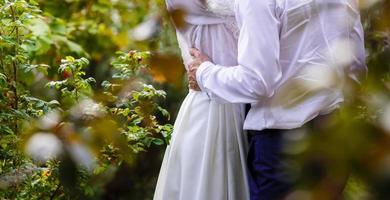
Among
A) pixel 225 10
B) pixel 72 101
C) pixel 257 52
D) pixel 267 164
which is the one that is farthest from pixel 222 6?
pixel 72 101

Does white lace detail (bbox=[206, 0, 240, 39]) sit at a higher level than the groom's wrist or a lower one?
higher

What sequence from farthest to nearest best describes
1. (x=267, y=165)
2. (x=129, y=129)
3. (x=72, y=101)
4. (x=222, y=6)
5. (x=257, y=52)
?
1. (x=129, y=129)
2. (x=222, y=6)
3. (x=267, y=165)
4. (x=257, y=52)
5. (x=72, y=101)

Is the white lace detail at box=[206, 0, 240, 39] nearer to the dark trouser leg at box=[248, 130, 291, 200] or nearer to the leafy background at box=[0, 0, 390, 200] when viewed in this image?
the leafy background at box=[0, 0, 390, 200]

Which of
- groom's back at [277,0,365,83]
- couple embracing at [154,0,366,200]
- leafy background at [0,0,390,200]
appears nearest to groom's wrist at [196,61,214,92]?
couple embracing at [154,0,366,200]

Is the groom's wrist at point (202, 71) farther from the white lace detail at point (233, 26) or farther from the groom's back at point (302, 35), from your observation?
the groom's back at point (302, 35)

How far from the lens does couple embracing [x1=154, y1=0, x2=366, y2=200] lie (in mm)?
1898

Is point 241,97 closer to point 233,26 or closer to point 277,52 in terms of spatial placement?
point 277,52

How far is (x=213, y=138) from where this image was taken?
2.22 meters

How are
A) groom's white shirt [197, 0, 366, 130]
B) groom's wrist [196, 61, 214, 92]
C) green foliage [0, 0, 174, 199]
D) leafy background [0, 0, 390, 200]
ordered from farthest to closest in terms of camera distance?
groom's wrist [196, 61, 214, 92] → groom's white shirt [197, 0, 366, 130] → green foliage [0, 0, 174, 199] → leafy background [0, 0, 390, 200]

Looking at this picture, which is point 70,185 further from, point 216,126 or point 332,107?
point 216,126

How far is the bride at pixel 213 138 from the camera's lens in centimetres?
221

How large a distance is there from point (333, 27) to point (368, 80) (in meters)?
0.93

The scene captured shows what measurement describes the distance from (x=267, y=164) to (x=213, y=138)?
24 cm

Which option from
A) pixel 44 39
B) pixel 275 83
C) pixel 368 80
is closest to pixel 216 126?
Answer: pixel 275 83
